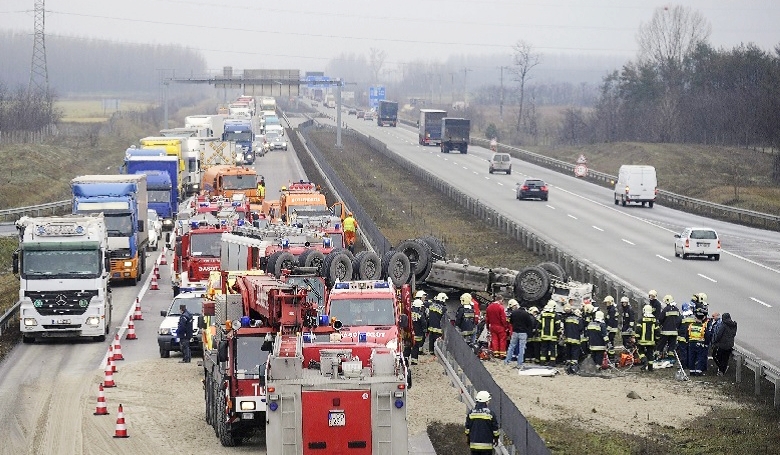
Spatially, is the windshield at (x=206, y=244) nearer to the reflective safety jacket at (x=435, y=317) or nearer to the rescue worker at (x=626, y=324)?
the reflective safety jacket at (x=435, y=317)

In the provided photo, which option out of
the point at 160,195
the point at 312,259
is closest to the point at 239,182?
the point at 160,195

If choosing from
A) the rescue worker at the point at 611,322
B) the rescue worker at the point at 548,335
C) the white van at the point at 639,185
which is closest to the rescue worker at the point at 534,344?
the rescue worker at the point at 548,335

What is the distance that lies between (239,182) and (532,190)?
1599 centimetres

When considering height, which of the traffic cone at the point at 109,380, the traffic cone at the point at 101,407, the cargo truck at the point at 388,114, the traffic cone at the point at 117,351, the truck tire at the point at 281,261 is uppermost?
the truck tire at the point at 281,261

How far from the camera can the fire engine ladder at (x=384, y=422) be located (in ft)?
55.7

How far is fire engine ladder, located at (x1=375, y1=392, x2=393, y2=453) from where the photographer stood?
55.7 feet

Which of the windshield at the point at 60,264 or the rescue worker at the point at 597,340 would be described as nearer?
the rescue worker at the point at 597,340

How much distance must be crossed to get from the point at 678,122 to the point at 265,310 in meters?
100

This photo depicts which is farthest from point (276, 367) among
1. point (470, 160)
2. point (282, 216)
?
point (470, 160)

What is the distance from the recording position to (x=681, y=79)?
435ft

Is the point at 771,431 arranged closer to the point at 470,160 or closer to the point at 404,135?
the point at 470,160

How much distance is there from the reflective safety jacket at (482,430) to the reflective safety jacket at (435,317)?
10.7 m

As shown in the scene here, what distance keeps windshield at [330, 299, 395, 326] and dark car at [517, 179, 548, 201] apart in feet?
143

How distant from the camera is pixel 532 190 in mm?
68125
